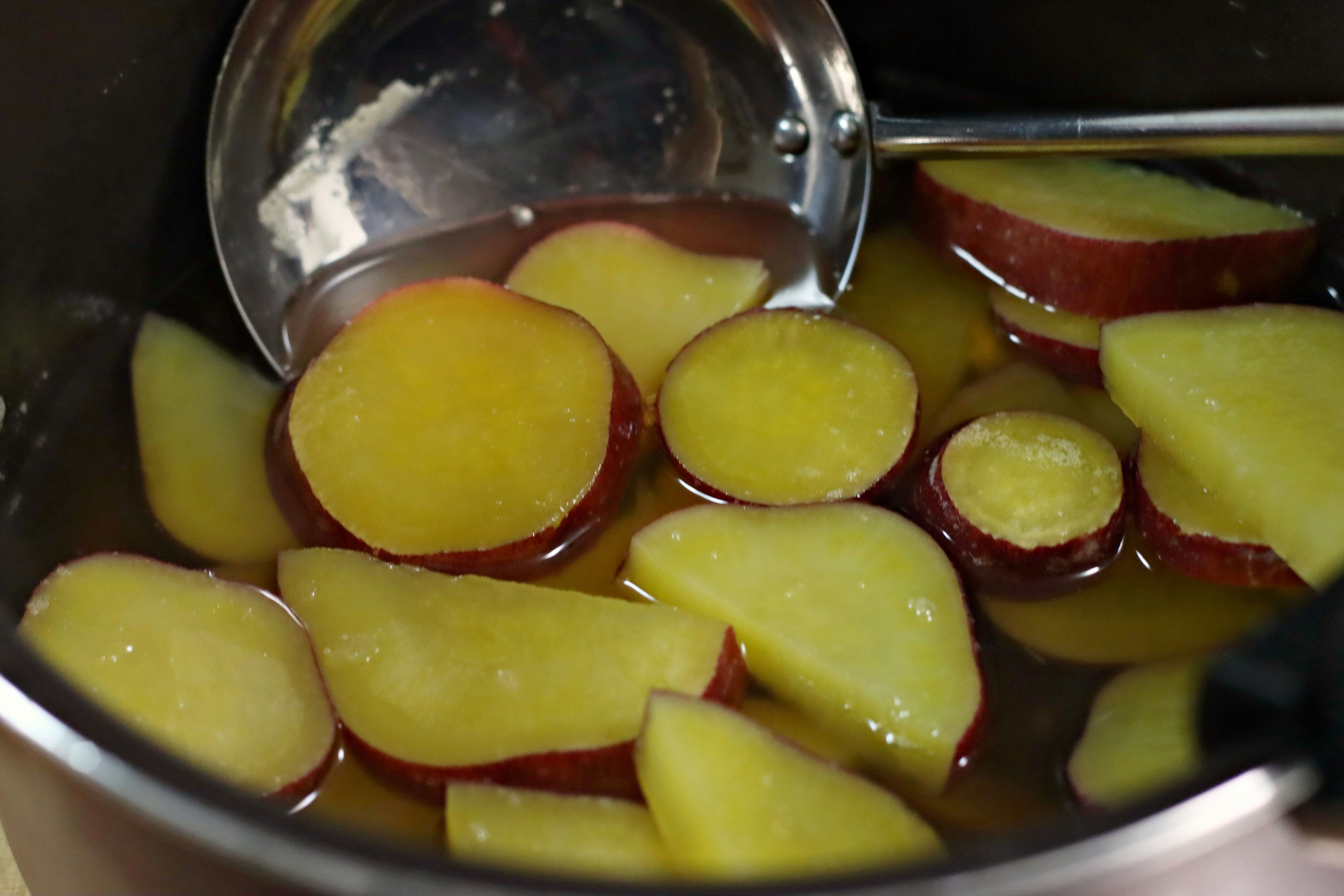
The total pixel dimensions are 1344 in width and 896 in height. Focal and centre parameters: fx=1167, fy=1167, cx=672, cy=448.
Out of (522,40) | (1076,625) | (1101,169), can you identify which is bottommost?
(1076,625)

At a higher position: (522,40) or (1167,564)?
(522,40)

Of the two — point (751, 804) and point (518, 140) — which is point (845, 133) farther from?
point (751, 804)

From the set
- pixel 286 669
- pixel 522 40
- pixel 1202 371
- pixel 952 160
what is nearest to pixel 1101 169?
pixel 952 160

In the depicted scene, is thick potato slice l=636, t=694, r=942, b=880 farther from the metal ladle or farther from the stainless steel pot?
the metal ladle

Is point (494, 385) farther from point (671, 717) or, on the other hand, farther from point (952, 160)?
point (952, 160)

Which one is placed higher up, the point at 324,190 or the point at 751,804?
the point at 324,190

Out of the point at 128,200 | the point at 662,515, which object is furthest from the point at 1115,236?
the point at 128,200

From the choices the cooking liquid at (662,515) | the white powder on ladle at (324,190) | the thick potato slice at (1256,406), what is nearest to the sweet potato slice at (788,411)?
the cooking liquid at (662,515)

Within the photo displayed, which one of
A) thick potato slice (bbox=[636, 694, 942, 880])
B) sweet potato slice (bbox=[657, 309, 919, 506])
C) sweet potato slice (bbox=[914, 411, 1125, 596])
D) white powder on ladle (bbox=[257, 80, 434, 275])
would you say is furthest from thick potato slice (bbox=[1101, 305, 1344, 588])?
white powder on ladle (bbox=[257, 80, 434, 275])
